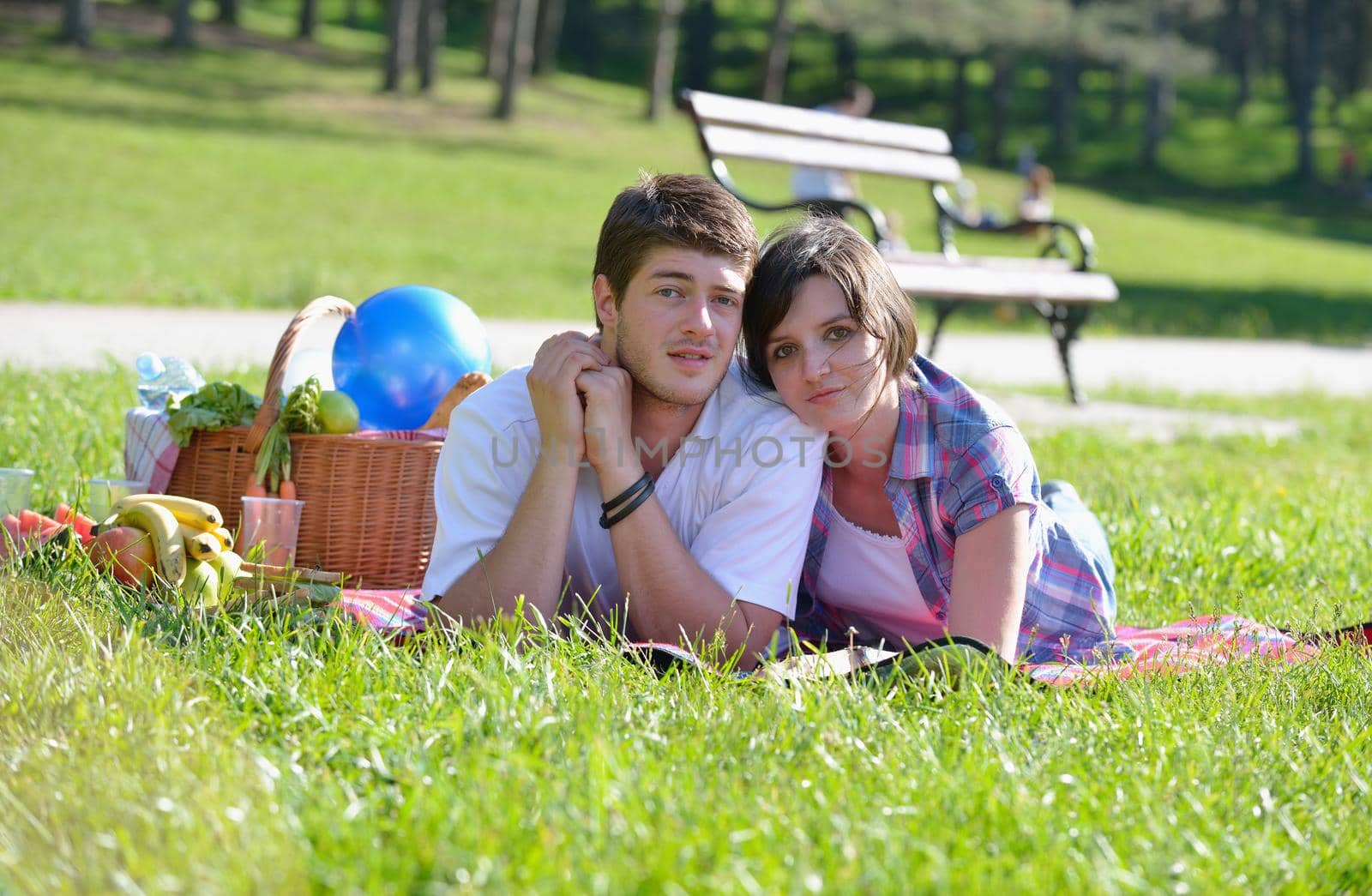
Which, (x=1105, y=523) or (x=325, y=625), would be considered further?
(x=1105, y=523)

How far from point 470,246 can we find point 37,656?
1532 cm

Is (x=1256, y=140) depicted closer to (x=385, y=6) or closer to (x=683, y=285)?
(x=385, y=6)

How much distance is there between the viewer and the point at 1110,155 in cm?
4553

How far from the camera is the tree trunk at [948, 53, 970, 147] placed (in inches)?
1857

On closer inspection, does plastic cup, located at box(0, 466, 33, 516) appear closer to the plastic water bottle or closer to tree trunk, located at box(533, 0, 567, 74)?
the plastic water bottle

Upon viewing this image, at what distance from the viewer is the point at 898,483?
10.5ft

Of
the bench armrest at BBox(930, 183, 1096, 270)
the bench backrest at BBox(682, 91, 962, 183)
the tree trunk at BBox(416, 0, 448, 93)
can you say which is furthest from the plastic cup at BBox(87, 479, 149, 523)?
the tree trunk at BBox(416, 0, 448, 93)

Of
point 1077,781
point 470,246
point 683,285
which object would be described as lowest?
point 470,246

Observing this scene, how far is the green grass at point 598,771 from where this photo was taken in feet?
6.35

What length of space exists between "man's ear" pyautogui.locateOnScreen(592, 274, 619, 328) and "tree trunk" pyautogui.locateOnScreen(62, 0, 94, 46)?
103ft

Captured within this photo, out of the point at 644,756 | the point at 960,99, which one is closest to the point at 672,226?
the point at 644,756

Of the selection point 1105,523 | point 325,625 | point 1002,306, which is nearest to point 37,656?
point 325,625

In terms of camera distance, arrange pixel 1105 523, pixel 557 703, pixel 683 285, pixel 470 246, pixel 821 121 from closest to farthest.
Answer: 1. pixel 557 703
2. pixel 683 285
3. pixel 1105 523
4. pixel 821 121
5. pixel 470 246

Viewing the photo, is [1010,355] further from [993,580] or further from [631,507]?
[631,507]
